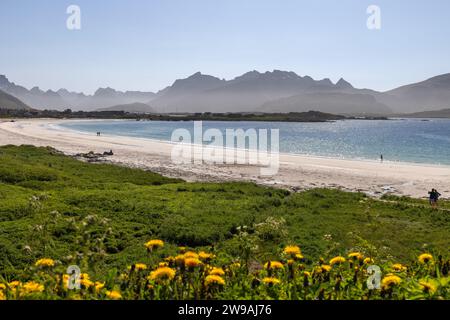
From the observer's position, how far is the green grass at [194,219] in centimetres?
1323

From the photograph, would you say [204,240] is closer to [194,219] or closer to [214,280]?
[194,219]

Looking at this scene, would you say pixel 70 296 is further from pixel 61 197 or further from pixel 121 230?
pixel 61 197

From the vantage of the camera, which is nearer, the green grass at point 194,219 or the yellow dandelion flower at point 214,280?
the yellow dandelion flower at point 214,280

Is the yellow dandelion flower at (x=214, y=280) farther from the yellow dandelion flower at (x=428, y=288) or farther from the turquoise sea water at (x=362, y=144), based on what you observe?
the turquoise sea water at (x=362, y=144)

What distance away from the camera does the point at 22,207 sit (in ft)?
55.0

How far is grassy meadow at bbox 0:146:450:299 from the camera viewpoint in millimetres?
4457

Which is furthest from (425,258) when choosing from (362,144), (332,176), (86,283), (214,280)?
(362,144)

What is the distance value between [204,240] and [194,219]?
2.23 m

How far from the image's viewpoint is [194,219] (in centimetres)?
1731

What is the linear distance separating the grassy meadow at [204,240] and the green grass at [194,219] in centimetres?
6

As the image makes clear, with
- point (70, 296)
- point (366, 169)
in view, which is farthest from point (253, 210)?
point (366, 169)

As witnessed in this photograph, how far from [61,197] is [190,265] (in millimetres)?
16635

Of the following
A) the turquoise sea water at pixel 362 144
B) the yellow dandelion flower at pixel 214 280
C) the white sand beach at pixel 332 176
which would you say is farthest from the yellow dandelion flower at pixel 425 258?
the turquoise sea water at pixel 362 144
